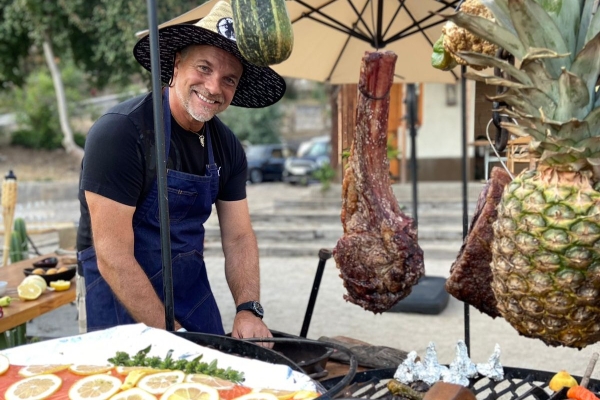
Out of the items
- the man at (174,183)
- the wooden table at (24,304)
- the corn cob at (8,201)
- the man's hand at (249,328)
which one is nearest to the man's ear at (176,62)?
the man at (174,183)

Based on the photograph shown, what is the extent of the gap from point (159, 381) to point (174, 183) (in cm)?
100

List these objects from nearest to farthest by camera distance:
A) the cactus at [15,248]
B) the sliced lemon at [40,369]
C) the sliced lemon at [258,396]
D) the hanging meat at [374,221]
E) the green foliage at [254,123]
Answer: the sliced lemon at [258,396] < the sliced lemon at [40,369] < the hanging meat at [374,221] < the cactus at [15,248] < the green foliage at [254,123]

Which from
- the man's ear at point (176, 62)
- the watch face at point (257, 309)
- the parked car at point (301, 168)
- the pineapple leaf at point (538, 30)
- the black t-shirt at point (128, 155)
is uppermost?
the man's ear at point (176, 62)

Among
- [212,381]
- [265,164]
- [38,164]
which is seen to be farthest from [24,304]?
[38,164]

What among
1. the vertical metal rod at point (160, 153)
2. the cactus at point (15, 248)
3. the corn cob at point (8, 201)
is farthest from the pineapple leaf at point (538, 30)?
the cactus at point (15, 248)

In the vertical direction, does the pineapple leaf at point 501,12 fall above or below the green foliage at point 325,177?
above

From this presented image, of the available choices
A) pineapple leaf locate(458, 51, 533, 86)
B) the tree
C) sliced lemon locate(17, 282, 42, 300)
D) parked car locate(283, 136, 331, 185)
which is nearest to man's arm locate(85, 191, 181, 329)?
pineapple leaf locate(458, 51, 533, 86)

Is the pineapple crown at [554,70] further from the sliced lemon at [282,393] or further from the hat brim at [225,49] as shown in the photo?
the hat brim at [225,49]

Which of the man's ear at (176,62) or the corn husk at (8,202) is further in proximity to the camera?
the corn husk at (8,202)

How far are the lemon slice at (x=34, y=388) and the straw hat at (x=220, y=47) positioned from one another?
132 centimetres

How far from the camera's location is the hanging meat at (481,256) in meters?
2.00

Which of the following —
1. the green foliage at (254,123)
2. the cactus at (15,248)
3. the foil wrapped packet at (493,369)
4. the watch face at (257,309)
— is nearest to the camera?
the foil wrapped packet at (493,369)

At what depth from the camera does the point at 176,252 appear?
8.58 feet

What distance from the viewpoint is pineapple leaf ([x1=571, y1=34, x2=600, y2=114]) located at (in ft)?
4.44
